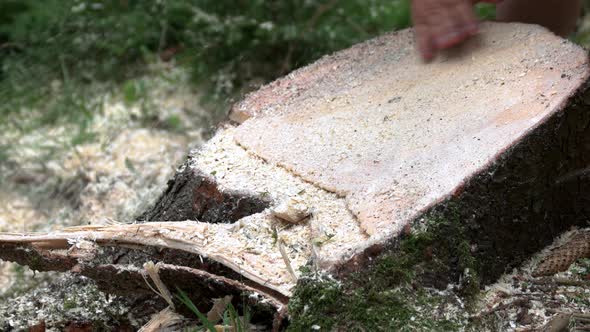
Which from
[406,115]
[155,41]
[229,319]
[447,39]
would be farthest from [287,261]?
[155,41]

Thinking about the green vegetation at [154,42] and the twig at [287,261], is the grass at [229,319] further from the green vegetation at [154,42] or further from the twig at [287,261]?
the green vegetation at [154,42]

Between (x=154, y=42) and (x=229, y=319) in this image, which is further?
(x=154, y=42)

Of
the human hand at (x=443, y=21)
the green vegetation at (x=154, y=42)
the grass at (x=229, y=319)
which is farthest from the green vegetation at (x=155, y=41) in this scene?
the grass at (x=229, y=319)

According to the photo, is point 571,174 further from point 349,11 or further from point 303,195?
point 349,11

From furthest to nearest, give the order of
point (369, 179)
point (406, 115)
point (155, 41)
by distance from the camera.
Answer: point (155, 41), point (406, 115), point (369, 179)

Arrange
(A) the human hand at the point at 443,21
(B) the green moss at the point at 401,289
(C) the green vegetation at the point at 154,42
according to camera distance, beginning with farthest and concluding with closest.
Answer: (C) the green vegetation at the point at 154,42 < (A) the human hand at the point at 443,21 < (B) the green moss at the point at 401,289

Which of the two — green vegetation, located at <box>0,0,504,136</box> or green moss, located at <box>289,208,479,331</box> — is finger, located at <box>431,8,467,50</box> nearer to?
green moss, located at <box>289,208,479,331</box>

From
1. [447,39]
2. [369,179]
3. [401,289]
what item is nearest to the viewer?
[401,289]

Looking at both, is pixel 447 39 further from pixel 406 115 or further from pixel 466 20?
pixel 406 115
